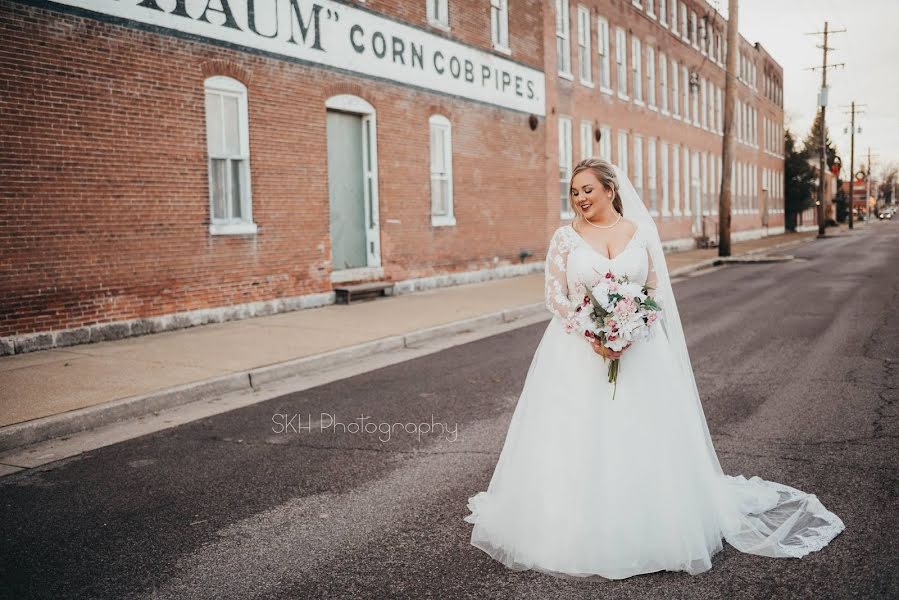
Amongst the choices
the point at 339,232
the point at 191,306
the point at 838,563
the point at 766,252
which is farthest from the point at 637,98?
the point at 838,563

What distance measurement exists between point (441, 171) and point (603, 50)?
11.4 metres

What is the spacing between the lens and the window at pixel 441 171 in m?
17.0

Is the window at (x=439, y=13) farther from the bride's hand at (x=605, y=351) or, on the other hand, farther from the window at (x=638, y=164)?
the bride's hand at (x=605, y=351)

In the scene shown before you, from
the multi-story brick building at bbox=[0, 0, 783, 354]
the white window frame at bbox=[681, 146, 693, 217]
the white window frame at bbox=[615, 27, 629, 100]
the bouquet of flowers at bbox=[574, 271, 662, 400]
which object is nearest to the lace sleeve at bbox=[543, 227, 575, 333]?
the bouquet of flowers at bbox=[574, 271, 662, 400]

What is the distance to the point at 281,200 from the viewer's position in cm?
1297

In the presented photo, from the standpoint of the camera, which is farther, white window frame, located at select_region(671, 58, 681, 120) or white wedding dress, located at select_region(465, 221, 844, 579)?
white window frame, located at select_region(671, 58, 681, 120)

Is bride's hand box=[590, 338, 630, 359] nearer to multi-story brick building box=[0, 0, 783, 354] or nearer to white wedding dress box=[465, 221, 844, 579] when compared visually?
white wedding dress box=[465, 221, 844, 579]

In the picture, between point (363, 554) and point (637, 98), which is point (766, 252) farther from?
point (363, 554)

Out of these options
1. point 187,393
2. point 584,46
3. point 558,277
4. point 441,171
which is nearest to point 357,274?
point 441,171

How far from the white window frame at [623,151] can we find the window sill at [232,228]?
17449 mm

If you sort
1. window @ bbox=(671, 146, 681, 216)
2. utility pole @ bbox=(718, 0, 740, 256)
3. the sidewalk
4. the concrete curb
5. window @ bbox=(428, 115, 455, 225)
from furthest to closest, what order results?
1. window @ bbox=(671, 146, 681, 216)
2. utility pole @ bbox=(718, 0, 740, 256)
3. window @ bbox=(428, 115, 455, 225)
4. the sidewalk
5. the concrete curb

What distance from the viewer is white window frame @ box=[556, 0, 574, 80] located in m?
22.8

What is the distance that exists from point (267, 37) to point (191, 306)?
450cm

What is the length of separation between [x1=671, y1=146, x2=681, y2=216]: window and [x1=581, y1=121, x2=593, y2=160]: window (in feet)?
28.9
